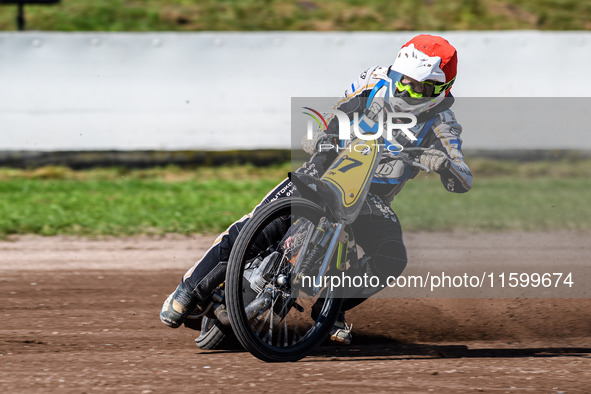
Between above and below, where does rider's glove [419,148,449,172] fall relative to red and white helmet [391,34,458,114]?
below

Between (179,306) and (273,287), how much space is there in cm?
61

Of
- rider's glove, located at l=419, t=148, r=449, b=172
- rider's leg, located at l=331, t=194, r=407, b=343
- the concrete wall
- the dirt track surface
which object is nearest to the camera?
the dirt track surface

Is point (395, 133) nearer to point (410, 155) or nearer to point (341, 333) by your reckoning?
point (410, 155)

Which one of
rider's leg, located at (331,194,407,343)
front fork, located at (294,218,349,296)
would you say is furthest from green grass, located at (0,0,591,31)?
front fork, located at (294,218,349,296)

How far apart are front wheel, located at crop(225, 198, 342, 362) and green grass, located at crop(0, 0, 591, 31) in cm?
1096

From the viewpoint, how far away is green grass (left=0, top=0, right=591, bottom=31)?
1524 centimetres

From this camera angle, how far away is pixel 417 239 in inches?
353

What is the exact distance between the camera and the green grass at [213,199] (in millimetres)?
9117

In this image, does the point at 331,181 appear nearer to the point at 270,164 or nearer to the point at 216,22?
the point at 270,164

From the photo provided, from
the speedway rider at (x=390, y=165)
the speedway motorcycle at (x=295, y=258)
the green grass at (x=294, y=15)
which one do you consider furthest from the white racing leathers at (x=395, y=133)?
the green grass at (x=294, y=15)

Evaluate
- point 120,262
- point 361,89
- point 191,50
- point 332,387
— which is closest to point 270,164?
point 191,50

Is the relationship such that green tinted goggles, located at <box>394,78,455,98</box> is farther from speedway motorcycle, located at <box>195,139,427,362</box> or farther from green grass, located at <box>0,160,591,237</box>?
green grass, located at <box>0,160,591,237</box>

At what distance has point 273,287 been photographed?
454 centimetres

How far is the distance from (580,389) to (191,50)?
8029 mm
